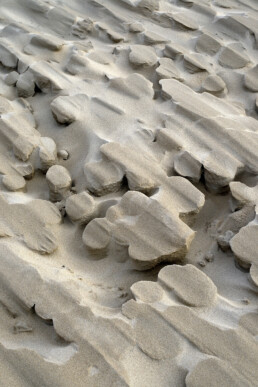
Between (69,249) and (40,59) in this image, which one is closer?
(69,249)

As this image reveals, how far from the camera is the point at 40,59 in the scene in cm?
199

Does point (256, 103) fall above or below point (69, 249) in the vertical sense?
above

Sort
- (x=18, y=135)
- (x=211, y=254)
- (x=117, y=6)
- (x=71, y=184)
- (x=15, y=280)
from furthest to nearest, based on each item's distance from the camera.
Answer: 1. (x=117, y=6)
2. (x=18, y=135)
3. (x=71, y=184)
4. (x=211, y=254)
5. (x=15, y=280)

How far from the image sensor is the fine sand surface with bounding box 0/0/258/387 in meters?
1.04

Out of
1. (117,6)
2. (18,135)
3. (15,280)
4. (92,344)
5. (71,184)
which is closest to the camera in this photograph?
(92,344)

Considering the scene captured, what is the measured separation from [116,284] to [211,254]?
11.7 inches

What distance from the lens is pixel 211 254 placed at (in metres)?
1.31

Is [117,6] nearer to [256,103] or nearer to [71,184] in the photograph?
[256,103]

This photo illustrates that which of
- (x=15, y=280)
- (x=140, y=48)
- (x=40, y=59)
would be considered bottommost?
(x=15, y=280)

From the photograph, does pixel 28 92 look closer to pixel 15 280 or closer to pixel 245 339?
pixel 15 280

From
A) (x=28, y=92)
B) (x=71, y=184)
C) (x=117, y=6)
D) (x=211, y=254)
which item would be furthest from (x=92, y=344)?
(x=117, y=6)

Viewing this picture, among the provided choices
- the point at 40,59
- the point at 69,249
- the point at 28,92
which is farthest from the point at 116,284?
the point at 40,59

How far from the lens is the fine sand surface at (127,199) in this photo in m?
1.04

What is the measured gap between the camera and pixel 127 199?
1376 millimetres
